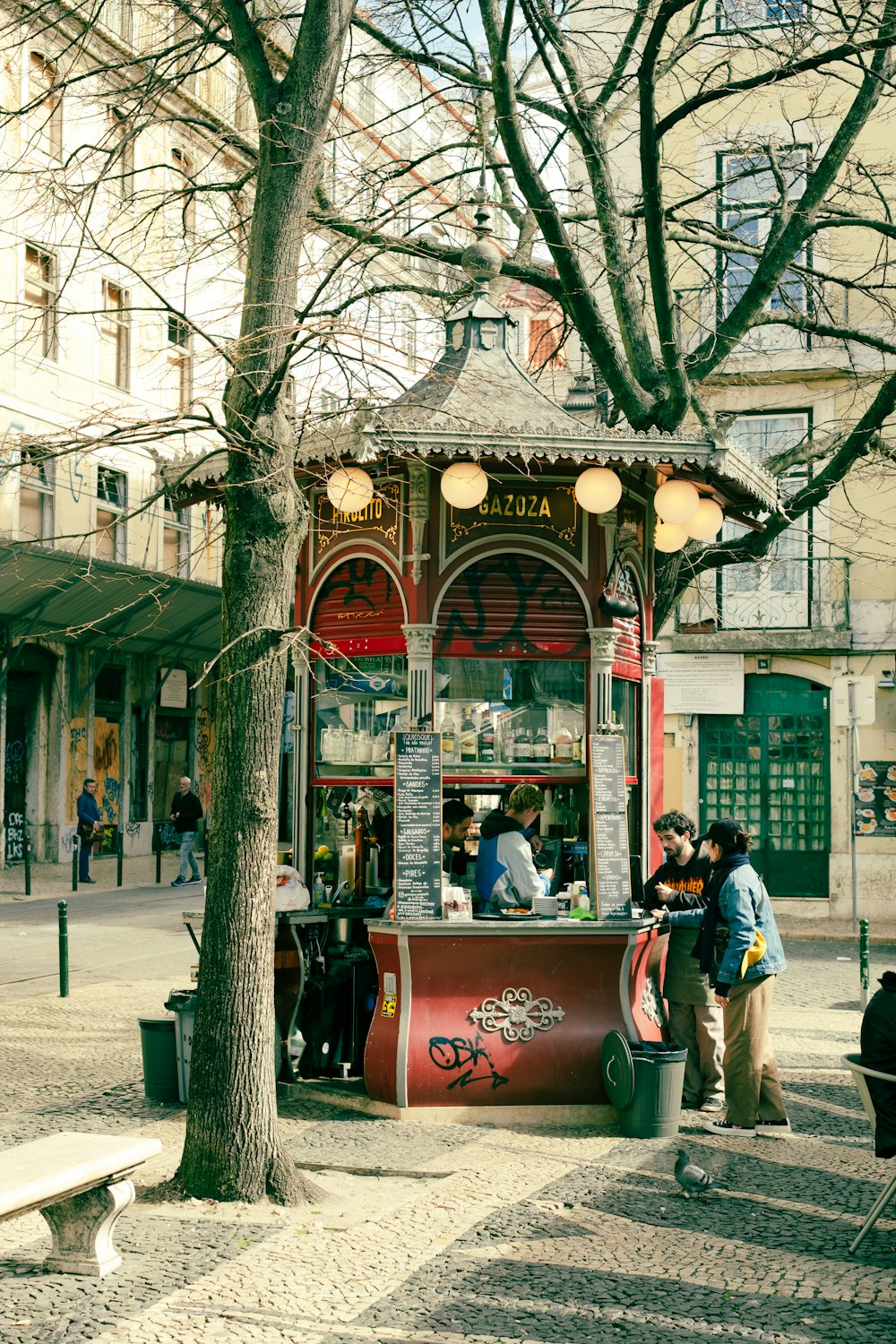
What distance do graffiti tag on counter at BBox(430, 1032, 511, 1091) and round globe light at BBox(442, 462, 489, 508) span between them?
3324 mm

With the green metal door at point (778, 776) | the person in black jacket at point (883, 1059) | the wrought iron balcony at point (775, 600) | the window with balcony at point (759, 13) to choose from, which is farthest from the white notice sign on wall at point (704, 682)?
the person in black jacket at point (883, 1059)

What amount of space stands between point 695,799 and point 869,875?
2909 mm

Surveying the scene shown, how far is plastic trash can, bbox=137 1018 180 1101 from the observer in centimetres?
888

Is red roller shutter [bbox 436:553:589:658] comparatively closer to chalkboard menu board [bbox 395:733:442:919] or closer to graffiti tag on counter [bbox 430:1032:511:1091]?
chalkboard menu board [bbox 395:733:442:919]

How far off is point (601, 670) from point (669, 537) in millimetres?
1239

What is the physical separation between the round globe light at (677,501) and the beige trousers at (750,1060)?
301cm

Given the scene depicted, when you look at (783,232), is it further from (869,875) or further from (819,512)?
(869,875)

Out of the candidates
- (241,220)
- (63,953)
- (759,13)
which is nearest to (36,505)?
(759,13)

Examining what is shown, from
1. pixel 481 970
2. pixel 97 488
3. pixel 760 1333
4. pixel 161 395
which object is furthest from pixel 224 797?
pixel 161 395

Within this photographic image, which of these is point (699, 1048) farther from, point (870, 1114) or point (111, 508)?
point (111, 508)

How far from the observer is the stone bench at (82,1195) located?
5469 millimetres

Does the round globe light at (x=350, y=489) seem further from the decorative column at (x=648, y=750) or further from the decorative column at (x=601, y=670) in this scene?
the decorative column at (x=648, y=750)

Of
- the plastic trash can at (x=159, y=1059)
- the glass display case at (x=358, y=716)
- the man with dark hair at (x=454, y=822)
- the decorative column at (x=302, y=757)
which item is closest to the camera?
the plastic trash can at (x=159, y=1059)

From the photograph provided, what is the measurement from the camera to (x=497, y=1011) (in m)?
8.75
